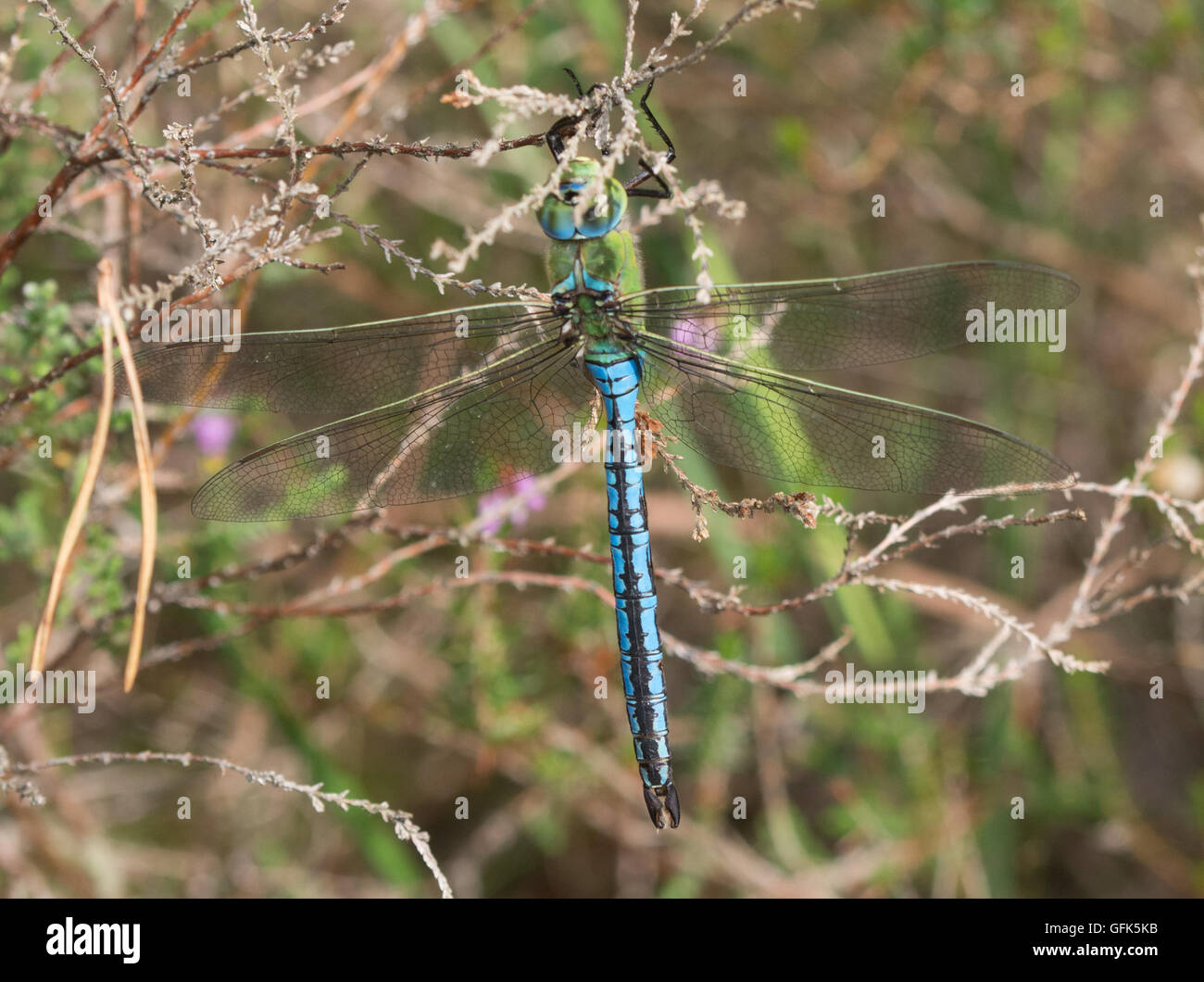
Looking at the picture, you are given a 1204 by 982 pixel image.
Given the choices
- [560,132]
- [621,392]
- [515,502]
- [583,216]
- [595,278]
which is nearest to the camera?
[560,132]

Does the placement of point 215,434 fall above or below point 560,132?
below

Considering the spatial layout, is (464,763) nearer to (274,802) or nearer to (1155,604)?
(274,802)

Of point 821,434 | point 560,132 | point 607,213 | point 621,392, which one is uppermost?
point 560,132

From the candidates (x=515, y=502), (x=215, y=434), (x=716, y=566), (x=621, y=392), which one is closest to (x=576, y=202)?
(x=621, y=392)

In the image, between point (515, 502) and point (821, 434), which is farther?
point (515, 502)

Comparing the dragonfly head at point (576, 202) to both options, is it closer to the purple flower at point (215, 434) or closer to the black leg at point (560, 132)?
the black leg at point (560, 132)

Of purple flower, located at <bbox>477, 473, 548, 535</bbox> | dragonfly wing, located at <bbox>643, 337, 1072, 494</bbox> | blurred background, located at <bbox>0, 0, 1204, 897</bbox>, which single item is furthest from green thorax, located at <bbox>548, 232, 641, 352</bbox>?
blurred background, located at <bbox>0, 0, 1204, 897</bbox>

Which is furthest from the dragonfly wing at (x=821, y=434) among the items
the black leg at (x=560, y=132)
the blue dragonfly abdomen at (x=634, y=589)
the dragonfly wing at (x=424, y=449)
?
the black leg at (x=560, y=132)

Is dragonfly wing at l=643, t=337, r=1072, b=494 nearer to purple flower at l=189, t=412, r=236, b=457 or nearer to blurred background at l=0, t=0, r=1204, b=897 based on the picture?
blurred background at l=0, t=0, r=1204, b=897

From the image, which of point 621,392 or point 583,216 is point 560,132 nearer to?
point 583,216
